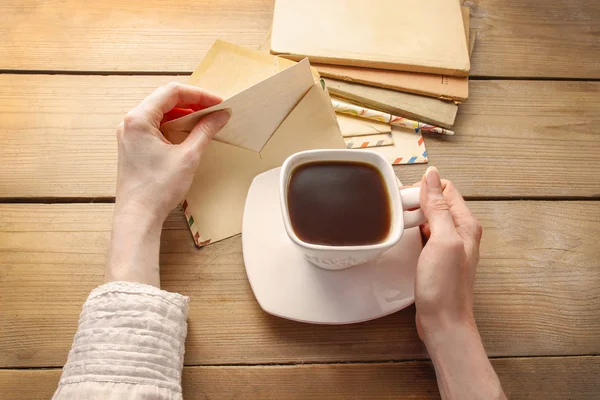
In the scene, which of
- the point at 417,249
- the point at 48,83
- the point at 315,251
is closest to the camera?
the point at 315,251

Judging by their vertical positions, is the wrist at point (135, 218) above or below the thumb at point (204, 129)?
below

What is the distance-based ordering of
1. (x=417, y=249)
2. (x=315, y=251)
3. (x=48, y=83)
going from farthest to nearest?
1. (x=48, y=83)
2. (x=417, y=249)
3. (x=315, y=251)

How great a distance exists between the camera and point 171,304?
1.94ft

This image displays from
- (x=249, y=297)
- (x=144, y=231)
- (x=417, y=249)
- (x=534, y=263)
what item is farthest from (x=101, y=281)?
(x=534, y=263)

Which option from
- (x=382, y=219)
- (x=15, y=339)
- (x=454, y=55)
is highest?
(x=454, y=55)

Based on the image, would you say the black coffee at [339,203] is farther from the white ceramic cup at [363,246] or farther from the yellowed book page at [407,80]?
the yellowed book page at [407,80]

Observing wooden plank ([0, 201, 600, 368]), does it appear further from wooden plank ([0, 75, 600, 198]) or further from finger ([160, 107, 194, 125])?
finger ([160, 107, 194, 125])

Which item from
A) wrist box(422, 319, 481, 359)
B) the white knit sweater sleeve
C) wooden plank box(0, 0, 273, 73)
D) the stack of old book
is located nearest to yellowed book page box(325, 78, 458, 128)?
the stack of old book

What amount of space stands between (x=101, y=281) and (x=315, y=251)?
360 millimetres

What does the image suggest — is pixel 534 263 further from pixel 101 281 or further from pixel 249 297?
pixel 101 281

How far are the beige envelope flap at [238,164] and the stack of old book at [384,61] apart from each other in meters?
0.05

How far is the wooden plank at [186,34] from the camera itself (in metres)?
0.82

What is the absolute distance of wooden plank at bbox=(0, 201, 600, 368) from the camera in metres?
0.64

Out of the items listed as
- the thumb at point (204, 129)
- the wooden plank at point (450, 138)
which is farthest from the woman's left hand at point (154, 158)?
the wooden plank at point (450, 138)
